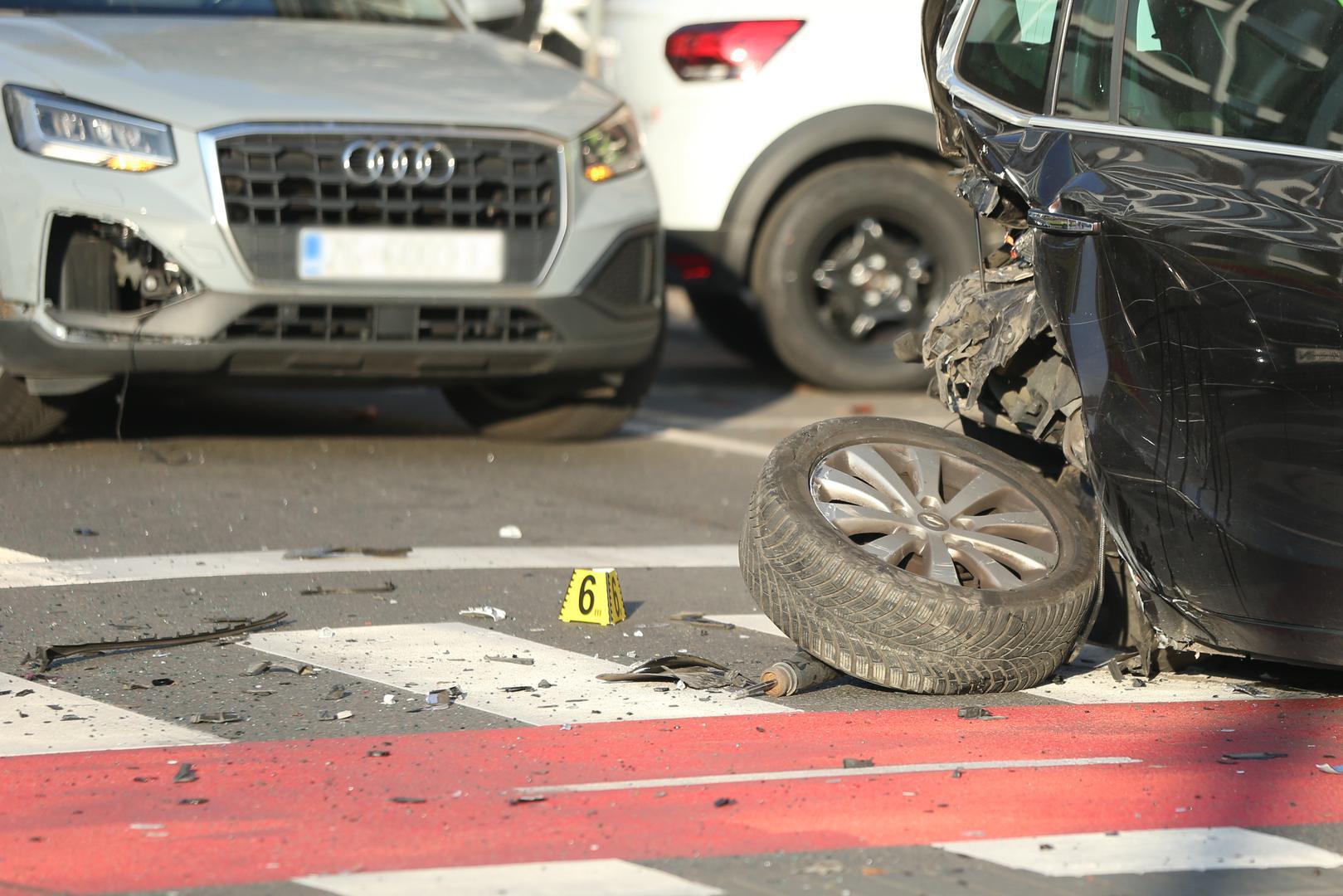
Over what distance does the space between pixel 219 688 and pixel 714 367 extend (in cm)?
643

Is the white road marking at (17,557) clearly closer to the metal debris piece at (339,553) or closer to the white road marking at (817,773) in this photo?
the metal debris piece at (339,553)

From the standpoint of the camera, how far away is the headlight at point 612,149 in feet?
22.5

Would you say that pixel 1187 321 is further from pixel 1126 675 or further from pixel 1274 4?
pixel 1126 675

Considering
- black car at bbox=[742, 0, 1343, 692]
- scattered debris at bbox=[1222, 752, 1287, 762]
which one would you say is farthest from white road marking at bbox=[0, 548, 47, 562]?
scattered debris at bbox=[1222, 752, 1287, 762]

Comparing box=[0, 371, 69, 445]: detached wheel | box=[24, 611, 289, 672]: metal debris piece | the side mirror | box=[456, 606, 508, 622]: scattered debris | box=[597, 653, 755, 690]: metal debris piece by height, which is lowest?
box=[0, 371, 69, 445]: detached wheel

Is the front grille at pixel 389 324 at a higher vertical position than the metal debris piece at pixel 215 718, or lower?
higher

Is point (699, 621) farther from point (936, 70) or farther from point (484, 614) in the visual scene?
point (936, 70)

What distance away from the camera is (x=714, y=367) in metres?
10.3

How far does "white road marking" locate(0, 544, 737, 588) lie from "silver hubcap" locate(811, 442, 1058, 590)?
48.7 inches

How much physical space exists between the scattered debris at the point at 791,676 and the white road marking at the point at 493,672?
0.07 metres

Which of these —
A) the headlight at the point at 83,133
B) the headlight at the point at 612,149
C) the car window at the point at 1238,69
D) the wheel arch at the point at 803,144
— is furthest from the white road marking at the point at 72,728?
the wheel arch at the point at 803,144

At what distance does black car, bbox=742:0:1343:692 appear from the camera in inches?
142

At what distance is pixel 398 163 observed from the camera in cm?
645

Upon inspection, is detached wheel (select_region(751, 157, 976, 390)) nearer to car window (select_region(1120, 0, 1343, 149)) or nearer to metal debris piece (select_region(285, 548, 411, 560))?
metal debris piece (select_region(285, 548, 411, 560))
